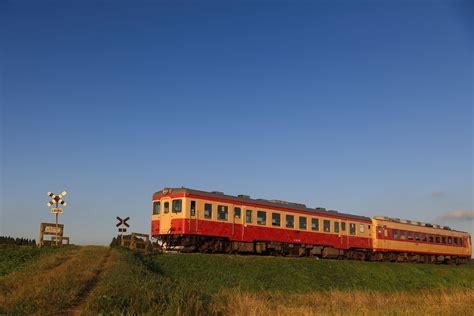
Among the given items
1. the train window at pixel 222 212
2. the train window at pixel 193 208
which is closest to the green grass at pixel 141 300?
the train window at pixel 193 208

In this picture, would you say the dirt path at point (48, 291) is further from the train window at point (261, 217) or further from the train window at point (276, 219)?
the train window at point (276, 219)

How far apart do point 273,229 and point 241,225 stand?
9.93ft

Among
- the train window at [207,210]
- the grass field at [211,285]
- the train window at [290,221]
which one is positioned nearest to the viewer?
the grass field at [211,285]

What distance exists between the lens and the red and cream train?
2827 centimetres

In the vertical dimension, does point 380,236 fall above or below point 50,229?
above

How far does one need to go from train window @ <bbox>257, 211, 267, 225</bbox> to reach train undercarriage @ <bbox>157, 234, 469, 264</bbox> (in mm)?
1363

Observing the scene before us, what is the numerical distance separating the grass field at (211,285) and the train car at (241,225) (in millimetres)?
1935

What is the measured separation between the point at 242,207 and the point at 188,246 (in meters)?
4.41

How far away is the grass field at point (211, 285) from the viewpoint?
438 inches

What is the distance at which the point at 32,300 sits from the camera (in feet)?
36.8

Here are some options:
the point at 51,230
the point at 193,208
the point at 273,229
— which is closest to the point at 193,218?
the point at 193,208

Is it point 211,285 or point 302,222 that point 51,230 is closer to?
point 211,285

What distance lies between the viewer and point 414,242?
45125 mm

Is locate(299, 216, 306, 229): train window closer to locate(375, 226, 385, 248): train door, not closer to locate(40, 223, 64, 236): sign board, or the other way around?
locate(375, 226, 385, 248): train door
